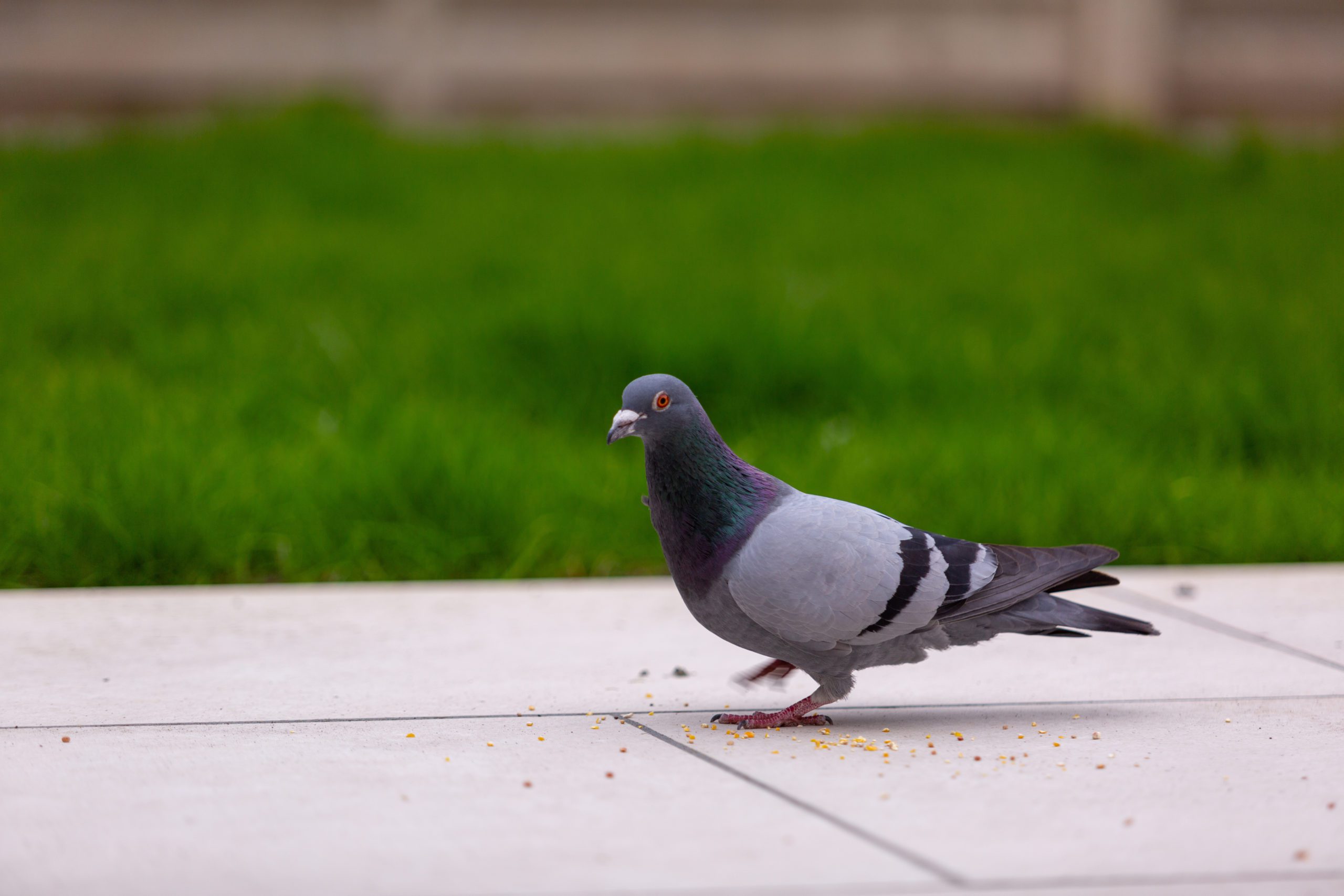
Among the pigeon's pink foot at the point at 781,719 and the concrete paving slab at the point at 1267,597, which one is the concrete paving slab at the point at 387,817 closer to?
the pigeon's pink foot at the point at 781,719

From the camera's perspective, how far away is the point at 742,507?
2752mm

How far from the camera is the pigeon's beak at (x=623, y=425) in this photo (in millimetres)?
2639

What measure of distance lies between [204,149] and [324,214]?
4.45 ft

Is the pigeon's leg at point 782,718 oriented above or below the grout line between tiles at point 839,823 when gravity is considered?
above

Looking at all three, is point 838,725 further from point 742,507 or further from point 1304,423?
point 1304,423

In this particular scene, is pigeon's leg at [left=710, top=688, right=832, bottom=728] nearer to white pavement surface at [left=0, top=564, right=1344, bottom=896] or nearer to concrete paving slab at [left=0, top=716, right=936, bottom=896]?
white pavement surface at [left=0, top=564, right=1344, bottom=896]

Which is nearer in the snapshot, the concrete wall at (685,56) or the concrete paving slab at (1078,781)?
the concrete paving slab at (1078,781)

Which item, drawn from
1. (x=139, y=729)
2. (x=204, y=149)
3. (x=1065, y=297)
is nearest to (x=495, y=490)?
(x=139, y=729)

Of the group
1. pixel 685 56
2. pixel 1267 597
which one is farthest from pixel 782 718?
pixel 685 56

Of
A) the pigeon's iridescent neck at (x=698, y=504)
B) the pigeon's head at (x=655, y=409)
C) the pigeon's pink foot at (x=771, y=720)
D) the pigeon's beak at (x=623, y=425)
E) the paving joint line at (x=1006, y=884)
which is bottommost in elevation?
the paving joint line at (x=1006, y=884)

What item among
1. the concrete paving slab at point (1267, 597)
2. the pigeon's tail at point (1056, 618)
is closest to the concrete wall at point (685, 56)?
the concrete paving slab at point (1267, 597)

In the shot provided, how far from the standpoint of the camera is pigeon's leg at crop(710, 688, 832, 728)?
110 inches

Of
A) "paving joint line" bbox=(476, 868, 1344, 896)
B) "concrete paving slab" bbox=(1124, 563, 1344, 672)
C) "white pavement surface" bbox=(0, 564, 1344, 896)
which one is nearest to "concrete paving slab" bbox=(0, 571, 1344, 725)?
"white pavement surface" bbox=(0, 564, 1344, 896)

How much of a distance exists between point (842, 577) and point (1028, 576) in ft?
1.40
